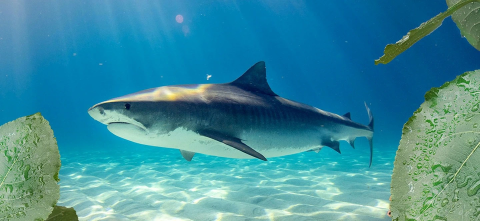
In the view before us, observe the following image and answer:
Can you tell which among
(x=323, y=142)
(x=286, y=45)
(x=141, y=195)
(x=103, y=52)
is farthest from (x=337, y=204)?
(x=103, y=52)

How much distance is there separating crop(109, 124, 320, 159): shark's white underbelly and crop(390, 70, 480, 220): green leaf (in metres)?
2.92

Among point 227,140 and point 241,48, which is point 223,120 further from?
point 241,48

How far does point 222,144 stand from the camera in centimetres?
349

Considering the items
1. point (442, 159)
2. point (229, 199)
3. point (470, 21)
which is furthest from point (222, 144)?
point (442, 159)

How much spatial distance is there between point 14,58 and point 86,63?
18177mm

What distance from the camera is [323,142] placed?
15.8 ft

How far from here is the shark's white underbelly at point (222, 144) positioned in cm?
310

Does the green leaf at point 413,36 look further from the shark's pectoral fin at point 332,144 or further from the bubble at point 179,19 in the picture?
the bubble at point 179,19

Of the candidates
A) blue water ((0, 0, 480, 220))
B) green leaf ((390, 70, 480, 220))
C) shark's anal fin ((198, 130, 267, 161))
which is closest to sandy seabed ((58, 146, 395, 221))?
shark's anal fin ((198, 130, 267, 161))

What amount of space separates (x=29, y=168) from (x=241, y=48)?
71.0 metres

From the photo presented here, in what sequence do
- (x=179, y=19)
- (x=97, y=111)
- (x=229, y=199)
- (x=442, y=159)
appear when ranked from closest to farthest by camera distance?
(x=442, y=159), (x=97, y=111), (x=229, y=199), (x=179, y=19)

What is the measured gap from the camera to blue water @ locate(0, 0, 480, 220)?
4628 cm

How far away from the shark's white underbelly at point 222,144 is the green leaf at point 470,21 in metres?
2.89

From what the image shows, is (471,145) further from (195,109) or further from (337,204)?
(337,204)
